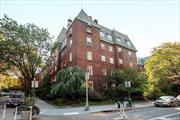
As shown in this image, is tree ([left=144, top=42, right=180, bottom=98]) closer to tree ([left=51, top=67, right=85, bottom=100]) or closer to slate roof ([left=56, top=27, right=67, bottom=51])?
tree ([left=51, top=67, right=85, bottom=100])

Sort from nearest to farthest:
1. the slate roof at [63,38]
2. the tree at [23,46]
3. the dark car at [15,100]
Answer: the dark car at [15,100] → the tree at [23,46] → the slate roof at [63,38]

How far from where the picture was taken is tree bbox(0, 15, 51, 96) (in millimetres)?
25094

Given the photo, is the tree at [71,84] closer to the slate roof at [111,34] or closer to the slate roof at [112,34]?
the slate roof at [111,34]

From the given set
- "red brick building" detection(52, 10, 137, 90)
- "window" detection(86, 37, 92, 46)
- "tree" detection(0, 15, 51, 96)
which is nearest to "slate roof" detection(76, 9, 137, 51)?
"red brick building" detection(52, 10, 137, 90)

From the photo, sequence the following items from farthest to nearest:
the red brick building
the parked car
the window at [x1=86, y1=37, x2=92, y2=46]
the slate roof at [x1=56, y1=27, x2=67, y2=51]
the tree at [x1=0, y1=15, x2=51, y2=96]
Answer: the slate roof at [x1=56, y1=27, x2=67, y2=51]
the window at [x1=86, y1=37, x2=92, y2=46]
the red brick building
the tree at [x1=0, y1=15, x2=51, y2=96]
the parked car

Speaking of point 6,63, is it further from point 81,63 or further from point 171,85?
point 171,85

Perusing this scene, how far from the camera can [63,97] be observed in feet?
82.6

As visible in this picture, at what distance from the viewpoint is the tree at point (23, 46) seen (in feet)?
82.3

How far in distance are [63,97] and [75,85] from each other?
113 inches

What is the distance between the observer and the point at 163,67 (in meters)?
33.3

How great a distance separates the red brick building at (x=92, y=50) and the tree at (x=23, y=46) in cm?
465

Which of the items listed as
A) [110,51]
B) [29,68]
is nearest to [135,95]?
[110,51]

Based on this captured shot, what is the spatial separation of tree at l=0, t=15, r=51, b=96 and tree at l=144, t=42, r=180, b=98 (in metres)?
19.0

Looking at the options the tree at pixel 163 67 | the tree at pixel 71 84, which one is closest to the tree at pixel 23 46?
the tree at pixel 71 84
